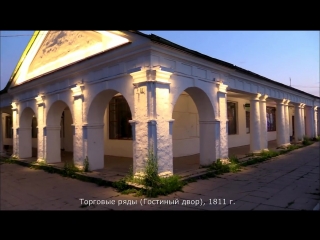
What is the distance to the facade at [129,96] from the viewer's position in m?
6.32

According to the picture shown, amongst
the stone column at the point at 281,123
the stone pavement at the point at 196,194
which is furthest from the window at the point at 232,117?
the stone pavement at the point at 196,194

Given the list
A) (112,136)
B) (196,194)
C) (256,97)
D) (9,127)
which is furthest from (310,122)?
(9,127)

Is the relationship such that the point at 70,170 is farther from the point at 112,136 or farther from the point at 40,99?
the point at 112,136

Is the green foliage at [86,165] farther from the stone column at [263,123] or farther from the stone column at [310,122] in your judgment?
the stone column at [310,122]

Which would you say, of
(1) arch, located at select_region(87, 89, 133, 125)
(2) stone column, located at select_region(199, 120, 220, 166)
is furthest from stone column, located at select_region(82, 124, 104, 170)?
(2) stone column, located at select_region(199, 120, 220, 166)

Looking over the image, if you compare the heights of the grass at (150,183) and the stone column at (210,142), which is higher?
the stone column at (210,142)

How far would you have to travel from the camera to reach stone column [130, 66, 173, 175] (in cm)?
615

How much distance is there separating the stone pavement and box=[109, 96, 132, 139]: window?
422 cm

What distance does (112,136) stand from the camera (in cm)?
1220

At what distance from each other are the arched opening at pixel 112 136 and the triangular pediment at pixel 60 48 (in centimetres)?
182

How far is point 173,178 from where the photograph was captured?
6168mm

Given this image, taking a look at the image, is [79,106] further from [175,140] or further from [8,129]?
[8,129]

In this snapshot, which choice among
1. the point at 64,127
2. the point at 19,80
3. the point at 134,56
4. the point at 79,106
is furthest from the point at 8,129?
the point at 134,56

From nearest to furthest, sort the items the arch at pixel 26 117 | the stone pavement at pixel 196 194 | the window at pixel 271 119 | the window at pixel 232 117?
1. the stone pavement at pixel 196 194
2. the arch at pixel 26 117
3. the window at pixel 232 117
4. the window at pixel 271 119
